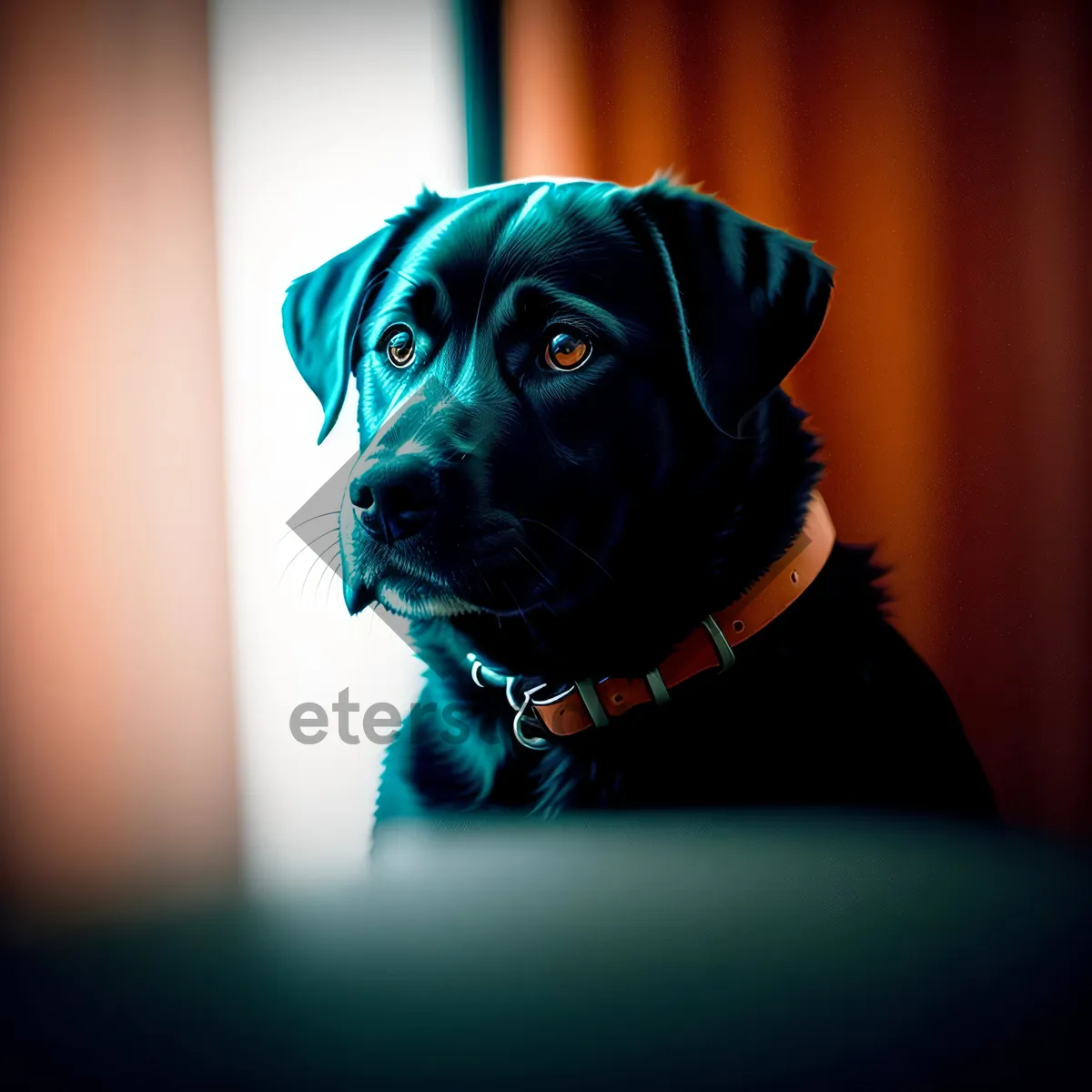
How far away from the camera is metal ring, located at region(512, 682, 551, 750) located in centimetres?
102

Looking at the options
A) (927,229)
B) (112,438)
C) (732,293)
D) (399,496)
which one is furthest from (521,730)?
(927,229)

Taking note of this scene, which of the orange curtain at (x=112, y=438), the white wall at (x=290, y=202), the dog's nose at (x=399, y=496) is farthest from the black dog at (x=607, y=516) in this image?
the orange curtain at (x=112, y=438)

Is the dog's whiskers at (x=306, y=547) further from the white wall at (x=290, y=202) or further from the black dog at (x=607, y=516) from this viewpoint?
the black dog at (x=607, y=516)

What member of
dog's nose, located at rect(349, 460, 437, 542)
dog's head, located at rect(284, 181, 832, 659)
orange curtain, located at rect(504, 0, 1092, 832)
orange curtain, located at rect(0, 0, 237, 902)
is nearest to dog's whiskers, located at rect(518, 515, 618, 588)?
dog's head, located at rect(284, 181, 832, 659)

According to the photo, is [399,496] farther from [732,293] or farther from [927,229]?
[927,229]

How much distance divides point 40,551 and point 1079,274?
148 centimetres

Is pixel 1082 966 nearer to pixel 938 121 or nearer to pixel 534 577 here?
pixel 534 577

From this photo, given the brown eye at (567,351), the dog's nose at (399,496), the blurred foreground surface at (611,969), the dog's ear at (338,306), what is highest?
the dog's ear at (338,306)

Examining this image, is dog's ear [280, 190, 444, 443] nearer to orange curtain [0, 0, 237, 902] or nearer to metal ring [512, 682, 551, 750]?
orange curtain [0, 0, 237, 902]

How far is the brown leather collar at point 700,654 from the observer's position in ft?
3.23

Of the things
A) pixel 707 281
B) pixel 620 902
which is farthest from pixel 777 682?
pixel 707 281

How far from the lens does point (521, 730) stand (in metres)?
1.03

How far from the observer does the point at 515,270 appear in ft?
3.18

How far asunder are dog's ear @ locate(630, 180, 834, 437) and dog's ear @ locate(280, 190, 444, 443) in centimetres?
31
